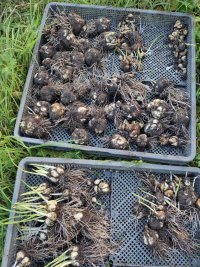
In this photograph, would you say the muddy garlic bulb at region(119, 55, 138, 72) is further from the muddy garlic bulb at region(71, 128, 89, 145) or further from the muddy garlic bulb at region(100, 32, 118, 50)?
the muddy garlic bulb at region(71, 128, 89, 145)

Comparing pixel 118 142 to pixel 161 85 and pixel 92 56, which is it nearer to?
pixel 161 85

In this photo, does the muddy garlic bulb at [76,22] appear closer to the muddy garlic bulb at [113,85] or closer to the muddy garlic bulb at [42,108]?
Answer: the muddy garlic bulb at [113,85]

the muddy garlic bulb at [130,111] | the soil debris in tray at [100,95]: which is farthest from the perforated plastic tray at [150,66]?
the muddy garlic bulb at [130,111]

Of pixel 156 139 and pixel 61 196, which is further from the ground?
pixel 156 139

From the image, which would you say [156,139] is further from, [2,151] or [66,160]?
[2,151]

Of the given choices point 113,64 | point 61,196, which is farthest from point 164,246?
point 113,64

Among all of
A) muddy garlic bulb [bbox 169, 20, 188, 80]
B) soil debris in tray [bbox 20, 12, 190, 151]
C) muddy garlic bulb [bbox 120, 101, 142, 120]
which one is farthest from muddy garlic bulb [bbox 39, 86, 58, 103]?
muddy garlic bulb [bbox 169, 20, 188, 80]
